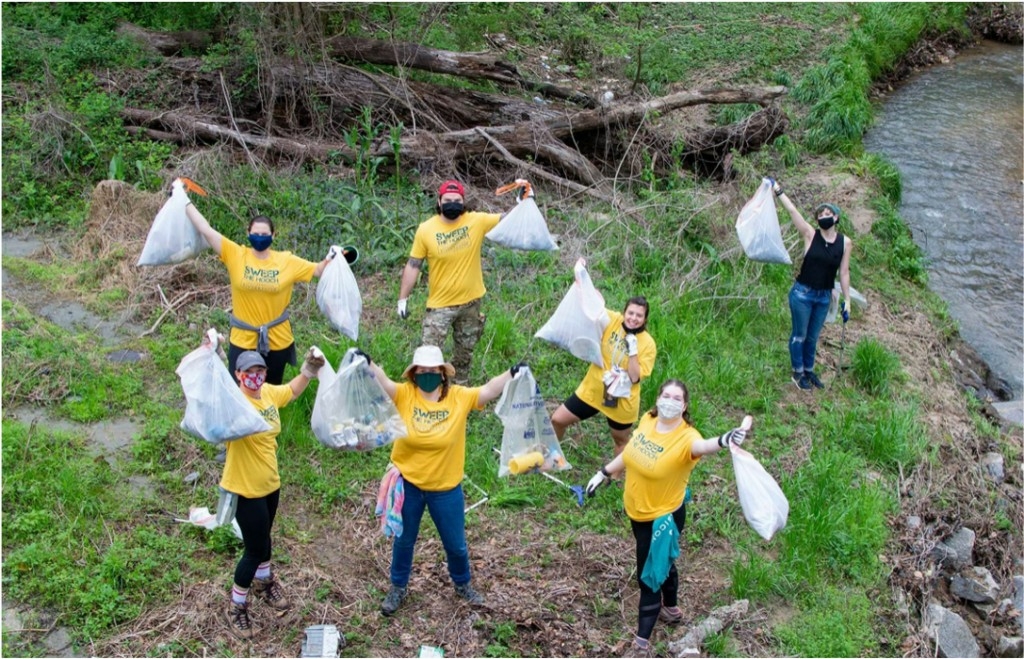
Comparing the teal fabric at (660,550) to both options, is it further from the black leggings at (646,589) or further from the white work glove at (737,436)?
the white work glove at (737,436)

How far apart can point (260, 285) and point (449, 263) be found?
49.3 inches

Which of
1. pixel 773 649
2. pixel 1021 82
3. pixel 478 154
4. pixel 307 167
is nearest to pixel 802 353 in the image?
pixel 773 649

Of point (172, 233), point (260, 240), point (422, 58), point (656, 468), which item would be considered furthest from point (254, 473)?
point (422, 58)

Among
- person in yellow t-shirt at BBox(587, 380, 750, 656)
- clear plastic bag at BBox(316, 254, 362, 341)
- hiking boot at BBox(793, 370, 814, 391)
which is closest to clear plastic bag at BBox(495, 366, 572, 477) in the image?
person in yellow t-shirt at BBox(587, 380, 750, 656)

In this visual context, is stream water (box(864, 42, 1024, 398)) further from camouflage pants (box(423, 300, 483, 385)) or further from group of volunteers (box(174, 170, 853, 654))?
camouflage pants (box(423, 300, 483, 385))

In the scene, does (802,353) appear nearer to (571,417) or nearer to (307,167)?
(571,417)

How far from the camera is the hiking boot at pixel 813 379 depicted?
7453 millimetres

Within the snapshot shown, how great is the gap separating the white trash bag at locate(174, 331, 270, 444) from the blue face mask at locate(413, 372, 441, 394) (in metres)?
0.77

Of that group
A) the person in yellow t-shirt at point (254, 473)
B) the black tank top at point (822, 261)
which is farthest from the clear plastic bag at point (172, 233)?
the black tank top at point (822, 261)

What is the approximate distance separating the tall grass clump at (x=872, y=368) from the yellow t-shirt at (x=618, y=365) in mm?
2722

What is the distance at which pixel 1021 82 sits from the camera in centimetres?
1541

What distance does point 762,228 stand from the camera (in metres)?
7.04

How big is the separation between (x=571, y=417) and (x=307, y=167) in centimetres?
490

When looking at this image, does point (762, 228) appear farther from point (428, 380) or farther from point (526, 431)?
point (428, 380)
